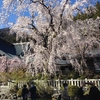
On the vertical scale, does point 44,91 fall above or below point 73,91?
below

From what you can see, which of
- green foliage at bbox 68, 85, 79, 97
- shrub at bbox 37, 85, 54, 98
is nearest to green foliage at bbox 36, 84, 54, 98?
shrub at bbox 37, 85, 54, 98

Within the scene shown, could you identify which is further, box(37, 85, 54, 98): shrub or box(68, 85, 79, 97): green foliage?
box(37, 85, 54, 98): shrub

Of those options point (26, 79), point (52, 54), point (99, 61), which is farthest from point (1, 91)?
point (99, 61)

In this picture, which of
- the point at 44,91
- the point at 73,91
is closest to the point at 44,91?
the point at 44,91

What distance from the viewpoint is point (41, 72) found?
66.2ft

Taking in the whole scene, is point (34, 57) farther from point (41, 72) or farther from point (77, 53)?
point (77, 53)

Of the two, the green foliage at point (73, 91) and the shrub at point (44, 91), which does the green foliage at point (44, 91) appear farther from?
the green foliage at point (73, 91)

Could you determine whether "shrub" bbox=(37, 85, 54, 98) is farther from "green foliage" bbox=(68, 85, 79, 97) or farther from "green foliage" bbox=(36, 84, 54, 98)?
"green foliage" bbox=(68, 85, 79, 97)

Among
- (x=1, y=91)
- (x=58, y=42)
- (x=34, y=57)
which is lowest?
(x=1, y=91)

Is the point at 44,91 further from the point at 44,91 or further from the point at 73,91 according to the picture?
the point at 73,91

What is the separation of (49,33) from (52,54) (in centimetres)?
234

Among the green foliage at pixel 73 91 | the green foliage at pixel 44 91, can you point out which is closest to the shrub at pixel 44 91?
the green foliage at pixel 44 91

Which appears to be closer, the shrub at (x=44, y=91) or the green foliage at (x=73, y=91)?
the green foliage at (x=73, y=91)

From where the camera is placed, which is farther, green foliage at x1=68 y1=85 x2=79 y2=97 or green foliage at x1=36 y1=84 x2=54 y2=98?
green foliage at x1=36 y1=84 x2=54 y2=98
